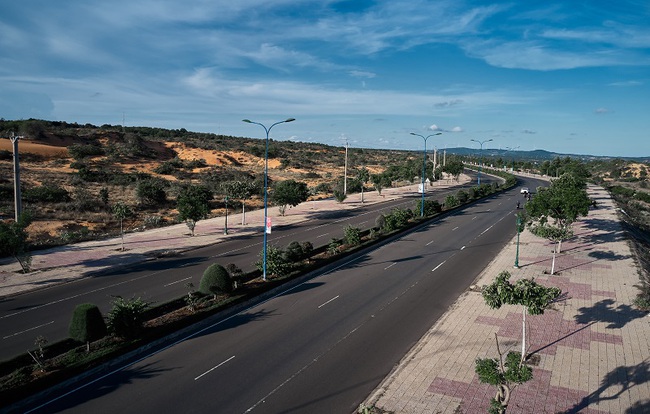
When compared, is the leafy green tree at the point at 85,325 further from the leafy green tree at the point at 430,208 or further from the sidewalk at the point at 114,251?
the leafy green tree at the point at 430,208

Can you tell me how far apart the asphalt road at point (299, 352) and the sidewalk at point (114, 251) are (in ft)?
43.3

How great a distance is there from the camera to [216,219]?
46.5 metres

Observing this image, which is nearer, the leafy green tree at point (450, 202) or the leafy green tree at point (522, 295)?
the leafy green tree at point (522, 295)

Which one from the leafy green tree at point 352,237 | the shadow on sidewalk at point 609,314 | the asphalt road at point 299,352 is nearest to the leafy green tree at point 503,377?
the asphalt road at point 299,352

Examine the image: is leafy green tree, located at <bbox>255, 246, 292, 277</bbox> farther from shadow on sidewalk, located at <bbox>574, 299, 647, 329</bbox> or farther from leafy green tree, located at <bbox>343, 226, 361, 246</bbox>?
Answer: shadow on sidewalk, located at <bbox>574, 299, 647, 329</bbox>

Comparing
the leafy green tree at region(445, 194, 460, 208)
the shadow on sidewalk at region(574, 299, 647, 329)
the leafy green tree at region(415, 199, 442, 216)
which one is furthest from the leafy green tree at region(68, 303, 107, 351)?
the leafy green tree at region(445, 194, 460, 208)

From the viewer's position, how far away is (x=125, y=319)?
16.5m

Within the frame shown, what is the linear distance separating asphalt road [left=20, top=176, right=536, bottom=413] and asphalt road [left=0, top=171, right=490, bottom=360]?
5.22 meters

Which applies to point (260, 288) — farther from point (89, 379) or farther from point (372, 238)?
point (372, 238)

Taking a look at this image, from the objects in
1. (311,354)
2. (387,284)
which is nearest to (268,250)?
(387,284)

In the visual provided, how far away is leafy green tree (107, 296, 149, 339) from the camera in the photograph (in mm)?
16328

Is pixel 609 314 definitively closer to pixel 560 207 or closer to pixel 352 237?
pixel 560 207

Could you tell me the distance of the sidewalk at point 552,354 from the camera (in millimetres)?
12531

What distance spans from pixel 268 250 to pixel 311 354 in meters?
10.3
